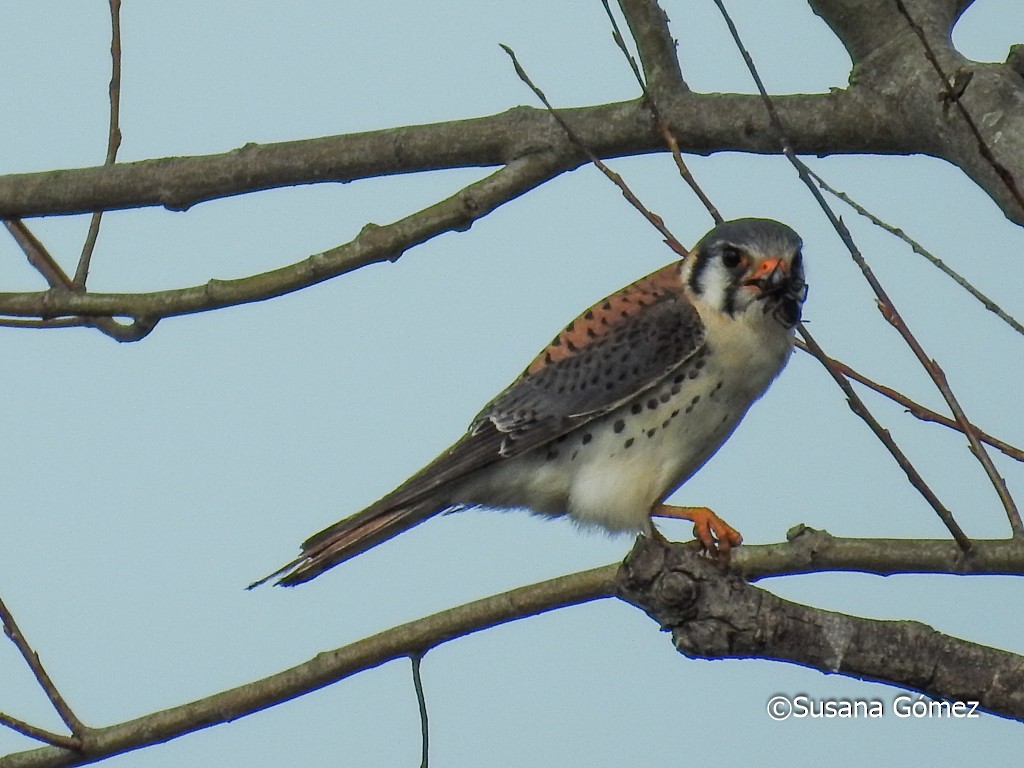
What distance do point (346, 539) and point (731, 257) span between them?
119cm

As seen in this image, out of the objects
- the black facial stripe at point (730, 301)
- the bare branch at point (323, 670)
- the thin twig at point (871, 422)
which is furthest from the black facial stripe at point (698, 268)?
the thin twig at point (871, 422)

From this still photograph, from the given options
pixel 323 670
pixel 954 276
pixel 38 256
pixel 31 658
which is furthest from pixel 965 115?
pixel 38 256

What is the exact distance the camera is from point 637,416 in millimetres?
4047

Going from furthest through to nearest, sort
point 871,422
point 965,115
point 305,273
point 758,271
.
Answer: point 758,271, point 305,273, point 965,115, point 871,422

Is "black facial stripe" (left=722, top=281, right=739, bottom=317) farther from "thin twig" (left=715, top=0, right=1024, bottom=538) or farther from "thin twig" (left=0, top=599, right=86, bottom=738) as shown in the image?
"thin twig" (left=0, top=599, right=86, bottom=738)

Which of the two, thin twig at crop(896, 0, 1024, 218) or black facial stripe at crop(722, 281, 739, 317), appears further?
black facial stripe at crop(722, 281, 739, 317)

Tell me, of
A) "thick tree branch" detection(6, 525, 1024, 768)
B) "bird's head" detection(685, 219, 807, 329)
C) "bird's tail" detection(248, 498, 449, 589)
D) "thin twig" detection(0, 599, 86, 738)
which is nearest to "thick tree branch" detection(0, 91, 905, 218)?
"bird's head" detection(685, 219, 807, 329)

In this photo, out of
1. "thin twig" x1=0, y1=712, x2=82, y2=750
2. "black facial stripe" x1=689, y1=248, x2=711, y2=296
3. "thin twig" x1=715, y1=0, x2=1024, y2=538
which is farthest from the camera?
"black facial stripe" x1=689, y1=248, x2=711, y2=296

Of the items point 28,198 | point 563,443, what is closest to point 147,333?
point 28,198

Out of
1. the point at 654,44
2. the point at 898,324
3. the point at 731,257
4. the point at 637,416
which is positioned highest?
the point at 654,44

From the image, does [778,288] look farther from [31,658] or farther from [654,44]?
[31,658]

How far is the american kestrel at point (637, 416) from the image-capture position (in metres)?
4.00

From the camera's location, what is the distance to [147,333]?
12.6 ft

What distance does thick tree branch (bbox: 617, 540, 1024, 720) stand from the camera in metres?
2.79
